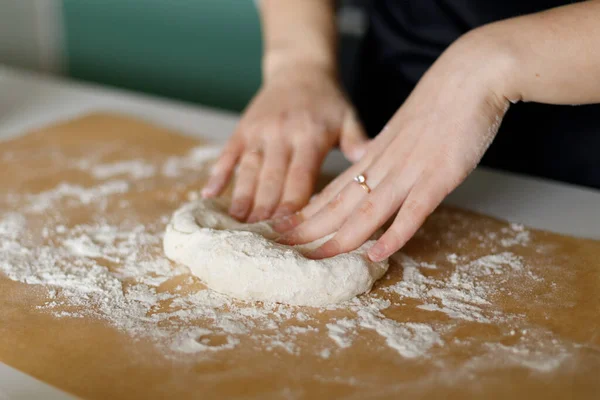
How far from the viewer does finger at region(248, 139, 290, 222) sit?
4.03 ft

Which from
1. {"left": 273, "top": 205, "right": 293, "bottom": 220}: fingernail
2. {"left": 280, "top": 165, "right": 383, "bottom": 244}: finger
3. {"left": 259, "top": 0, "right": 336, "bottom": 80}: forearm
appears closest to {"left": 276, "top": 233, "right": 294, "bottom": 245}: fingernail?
{"left": 280, "top": 165, "right": 383, "bottom": 244}: finger

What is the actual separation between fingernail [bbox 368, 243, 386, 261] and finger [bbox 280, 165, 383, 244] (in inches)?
3.9

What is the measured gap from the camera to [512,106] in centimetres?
144

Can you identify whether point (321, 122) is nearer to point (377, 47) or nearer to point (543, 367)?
point (377, 47)

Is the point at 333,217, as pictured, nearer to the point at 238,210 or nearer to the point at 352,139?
the point at 238,210

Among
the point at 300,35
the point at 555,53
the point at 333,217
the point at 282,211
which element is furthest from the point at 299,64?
the point at 555,53

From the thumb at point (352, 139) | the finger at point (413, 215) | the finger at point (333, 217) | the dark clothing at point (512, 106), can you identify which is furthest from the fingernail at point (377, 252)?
the dark clothing at point (512, 106)

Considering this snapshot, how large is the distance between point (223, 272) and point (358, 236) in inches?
9.1

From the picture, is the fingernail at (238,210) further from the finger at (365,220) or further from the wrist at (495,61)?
the wrist at (495,61)

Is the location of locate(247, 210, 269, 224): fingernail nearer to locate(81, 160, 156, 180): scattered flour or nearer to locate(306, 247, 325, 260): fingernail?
locate(306, 247, 325, 260): fingernail

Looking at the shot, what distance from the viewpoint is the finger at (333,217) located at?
3.57ft

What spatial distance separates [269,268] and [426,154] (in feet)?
1.04

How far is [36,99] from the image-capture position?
1983 millimetres

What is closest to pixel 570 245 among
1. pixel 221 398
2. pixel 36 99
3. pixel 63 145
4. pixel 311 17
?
pixel 221 398
